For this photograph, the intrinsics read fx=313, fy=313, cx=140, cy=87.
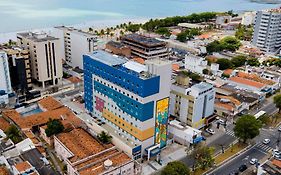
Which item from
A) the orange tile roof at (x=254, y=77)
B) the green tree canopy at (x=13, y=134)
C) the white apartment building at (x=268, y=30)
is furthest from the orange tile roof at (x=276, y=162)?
the white apartment building at (x=268, y=30)

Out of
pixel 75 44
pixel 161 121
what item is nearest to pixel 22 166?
pixel 161 121

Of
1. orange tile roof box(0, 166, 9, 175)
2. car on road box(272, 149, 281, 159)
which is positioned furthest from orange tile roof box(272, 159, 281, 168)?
orange tile roof box(0, 166, 9, 175)

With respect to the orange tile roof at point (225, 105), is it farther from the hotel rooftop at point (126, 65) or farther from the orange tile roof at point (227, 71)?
the hotel rooftop at point (126, 65)

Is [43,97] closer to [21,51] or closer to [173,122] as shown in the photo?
[21,51]

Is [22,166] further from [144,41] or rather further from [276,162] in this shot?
[144,41]

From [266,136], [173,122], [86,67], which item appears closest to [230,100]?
[266,136]

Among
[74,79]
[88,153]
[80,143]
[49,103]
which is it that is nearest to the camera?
[88,153]
